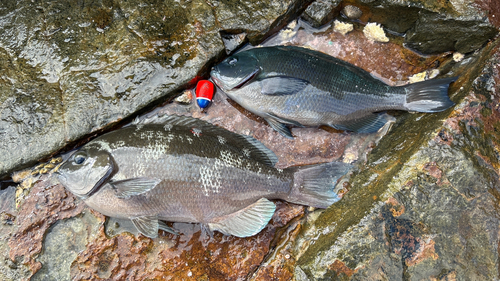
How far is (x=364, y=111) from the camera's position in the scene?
10.2ft

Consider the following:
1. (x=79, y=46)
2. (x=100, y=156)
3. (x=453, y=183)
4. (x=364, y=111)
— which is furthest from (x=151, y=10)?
(x=453, y=183)

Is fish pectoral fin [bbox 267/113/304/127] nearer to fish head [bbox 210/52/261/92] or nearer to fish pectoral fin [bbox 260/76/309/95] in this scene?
fish pectoral fin [bbox 260/76/309/95]

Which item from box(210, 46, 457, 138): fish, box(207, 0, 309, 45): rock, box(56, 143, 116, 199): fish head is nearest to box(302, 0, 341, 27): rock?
box(207, 0, 309, 45): rock

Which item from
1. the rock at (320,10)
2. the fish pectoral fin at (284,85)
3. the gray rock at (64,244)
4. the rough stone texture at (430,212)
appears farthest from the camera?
the rock at (320,10)

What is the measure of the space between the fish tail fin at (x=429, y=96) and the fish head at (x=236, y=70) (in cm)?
153

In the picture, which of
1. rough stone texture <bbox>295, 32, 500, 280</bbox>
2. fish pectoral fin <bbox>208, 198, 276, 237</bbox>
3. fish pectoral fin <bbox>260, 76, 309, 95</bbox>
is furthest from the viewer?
fish pectoral fin <bbox>260, 76, 309, 95</bbox>

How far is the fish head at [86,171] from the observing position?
8.52ft

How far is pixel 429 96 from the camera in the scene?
2.97 meters

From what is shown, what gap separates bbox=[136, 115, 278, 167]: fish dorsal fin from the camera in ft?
9.55

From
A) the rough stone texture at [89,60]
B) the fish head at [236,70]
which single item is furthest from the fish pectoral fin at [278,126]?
the rough stone texture at [89,60]

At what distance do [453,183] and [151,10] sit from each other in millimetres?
3188

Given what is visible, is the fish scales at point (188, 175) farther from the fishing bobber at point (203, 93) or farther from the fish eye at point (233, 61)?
the fish eye at point (233, 61)

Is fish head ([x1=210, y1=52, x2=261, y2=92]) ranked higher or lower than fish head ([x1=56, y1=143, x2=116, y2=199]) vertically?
higher

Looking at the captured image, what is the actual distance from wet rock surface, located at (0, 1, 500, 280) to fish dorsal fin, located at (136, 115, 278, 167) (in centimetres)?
21
